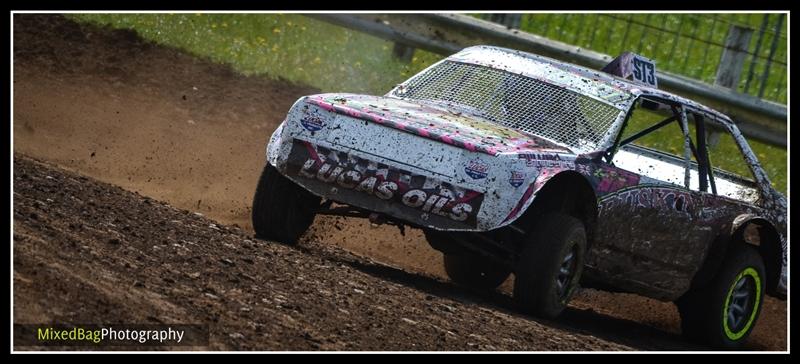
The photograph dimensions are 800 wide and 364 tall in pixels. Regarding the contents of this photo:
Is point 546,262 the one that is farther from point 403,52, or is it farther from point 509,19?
point 403,52

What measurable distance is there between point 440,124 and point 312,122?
2.36ft

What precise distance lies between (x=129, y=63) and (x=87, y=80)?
2.42ft

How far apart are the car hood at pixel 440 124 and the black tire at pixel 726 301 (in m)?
1.90

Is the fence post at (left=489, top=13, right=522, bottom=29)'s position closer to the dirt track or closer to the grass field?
the grass field

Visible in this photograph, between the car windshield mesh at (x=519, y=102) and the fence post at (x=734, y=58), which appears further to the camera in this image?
the fence post at (x=734, y=58)

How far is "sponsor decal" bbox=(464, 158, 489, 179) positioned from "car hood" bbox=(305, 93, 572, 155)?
7 centimetres

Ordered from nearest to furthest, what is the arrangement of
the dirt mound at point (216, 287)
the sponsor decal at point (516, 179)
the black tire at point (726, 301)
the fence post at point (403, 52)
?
the dirt mound at point (216, 287) < the sponsor decal at point (516, 179) < the black tire at point (726, 301) < the fence post at point (403, 52)

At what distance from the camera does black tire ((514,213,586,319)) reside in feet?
26.8

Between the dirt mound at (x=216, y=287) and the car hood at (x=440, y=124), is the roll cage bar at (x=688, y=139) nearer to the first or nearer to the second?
the car hood at (x=440, y=124)

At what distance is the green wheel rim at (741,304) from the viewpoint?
32.9 feet

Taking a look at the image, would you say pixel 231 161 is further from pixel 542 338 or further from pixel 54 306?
pixel 54 306


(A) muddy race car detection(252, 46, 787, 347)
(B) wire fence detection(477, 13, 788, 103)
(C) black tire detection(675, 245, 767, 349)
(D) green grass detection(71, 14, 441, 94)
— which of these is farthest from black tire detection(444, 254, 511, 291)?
(B) wire fence detection(477, 13, 788, 103)

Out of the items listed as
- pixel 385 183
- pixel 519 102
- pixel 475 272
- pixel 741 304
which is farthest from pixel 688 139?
pixel 385 183

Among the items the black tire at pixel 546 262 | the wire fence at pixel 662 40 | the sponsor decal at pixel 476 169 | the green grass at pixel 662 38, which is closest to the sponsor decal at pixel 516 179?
the sponsor decal at pixel 476 169
